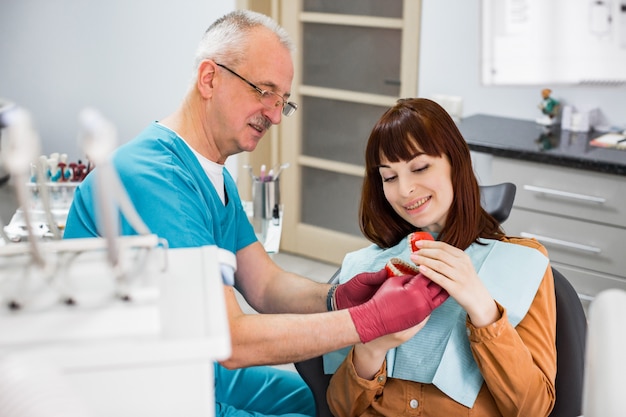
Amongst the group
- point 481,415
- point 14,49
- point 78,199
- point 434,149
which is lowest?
point 481,415

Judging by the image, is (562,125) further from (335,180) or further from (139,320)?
(139,320)

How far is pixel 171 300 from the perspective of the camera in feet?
2.40

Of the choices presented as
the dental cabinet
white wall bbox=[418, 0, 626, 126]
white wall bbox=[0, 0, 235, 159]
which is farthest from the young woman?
white wall bbox=[0, 0, 235, 159]

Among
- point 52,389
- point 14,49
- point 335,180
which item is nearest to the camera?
point 52,389

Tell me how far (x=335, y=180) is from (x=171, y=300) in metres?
3.37

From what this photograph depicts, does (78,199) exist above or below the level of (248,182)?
above

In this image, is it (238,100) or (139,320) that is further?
(238,100)

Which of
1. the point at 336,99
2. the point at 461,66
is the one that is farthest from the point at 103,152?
the point at 336,99

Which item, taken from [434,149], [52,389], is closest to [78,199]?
[434,149]

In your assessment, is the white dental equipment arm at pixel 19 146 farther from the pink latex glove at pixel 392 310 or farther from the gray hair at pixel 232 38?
the gray hair at pixel 232 38

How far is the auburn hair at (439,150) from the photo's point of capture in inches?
62.6

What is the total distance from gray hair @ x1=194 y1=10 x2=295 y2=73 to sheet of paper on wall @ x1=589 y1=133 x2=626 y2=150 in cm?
168

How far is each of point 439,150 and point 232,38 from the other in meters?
0.52

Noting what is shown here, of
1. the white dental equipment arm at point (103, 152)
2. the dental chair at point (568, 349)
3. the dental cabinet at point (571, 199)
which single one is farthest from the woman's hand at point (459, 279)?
the dental cabinet at point (571, 199)
